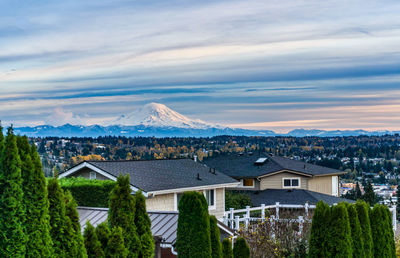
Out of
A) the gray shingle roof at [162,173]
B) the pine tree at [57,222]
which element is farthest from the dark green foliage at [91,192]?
the pine tree at [57,222]

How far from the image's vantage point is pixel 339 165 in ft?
303

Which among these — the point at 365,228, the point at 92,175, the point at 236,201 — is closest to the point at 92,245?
the point at 365,228

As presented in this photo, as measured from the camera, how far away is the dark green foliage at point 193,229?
48.8 feet

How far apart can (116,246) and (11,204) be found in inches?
103

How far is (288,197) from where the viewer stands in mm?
44906

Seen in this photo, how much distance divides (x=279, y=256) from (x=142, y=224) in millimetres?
11057

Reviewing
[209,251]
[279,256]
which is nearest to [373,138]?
[279,256]

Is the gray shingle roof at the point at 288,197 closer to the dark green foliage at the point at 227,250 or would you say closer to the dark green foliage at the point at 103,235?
the dark green foliage at the point at 227,250

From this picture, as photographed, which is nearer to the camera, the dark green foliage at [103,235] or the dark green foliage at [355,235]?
the dark green foliage at [103,235]

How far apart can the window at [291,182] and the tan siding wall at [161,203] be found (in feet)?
55.4

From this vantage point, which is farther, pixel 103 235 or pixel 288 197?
pixel 288 197

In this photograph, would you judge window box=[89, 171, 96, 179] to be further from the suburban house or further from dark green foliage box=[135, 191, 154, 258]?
dark green foliage box=[135, 191, 154, 258]

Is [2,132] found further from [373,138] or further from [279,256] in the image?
[373,138]

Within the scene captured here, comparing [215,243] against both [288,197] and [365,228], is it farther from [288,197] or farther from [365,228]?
[288,197]
